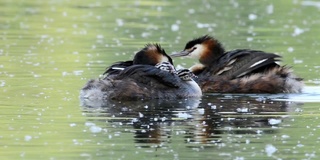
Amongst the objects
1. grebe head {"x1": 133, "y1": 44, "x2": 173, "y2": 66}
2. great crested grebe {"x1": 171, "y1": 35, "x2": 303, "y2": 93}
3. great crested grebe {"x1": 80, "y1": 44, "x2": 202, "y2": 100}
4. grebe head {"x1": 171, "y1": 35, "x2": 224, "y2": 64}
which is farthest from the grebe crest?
grebe head {"x1": 171, "y1": 35, "x2": 224, "y2": 64}

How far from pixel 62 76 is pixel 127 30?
24.4 ft

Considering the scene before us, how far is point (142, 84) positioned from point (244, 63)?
1681mm

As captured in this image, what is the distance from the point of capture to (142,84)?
44.3 feet

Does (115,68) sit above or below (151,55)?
below

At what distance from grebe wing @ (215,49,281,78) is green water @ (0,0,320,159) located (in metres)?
0.47

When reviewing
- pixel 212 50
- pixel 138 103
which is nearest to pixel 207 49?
pixel 212 50

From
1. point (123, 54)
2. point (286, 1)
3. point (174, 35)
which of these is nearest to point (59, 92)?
point (123, 54)

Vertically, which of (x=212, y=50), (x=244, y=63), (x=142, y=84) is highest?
(x=212, y=50)

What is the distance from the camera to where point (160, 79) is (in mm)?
13570

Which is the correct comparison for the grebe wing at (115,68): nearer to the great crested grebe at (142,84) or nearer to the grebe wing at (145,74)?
the great crested grebe at (142,84)

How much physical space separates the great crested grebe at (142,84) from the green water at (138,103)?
0.91 feet

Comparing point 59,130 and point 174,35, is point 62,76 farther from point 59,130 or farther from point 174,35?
point 174,35

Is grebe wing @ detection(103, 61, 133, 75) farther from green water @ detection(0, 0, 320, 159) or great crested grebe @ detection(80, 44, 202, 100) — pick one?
green water @ detection(0, 0, 320, 159)

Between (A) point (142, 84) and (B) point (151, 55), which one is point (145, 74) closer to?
(A) point (142, 84)
